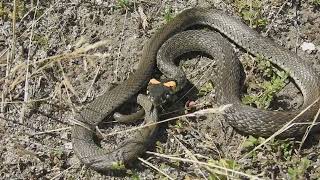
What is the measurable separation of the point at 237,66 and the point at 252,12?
78 cm

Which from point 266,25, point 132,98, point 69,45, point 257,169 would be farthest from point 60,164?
point 266,25

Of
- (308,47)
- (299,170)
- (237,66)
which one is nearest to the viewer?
(299,170)

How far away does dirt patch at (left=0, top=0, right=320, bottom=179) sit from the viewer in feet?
17.6

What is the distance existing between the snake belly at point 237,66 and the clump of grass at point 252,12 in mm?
108

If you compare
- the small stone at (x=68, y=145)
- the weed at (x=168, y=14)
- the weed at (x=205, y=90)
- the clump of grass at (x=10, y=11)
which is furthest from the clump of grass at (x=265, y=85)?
the clump of grass at (x=10, y=11)

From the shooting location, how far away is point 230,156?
5.48 m

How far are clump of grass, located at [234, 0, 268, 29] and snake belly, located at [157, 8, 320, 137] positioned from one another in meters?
0.11

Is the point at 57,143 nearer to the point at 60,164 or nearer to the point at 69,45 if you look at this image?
the point at 60,164

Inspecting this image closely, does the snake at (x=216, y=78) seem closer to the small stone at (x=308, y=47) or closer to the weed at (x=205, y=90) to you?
the weed at (x=205, y=90)

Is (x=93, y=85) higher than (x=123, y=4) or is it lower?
lower

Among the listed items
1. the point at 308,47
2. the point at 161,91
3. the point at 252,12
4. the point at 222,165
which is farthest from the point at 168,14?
the point at 222,165

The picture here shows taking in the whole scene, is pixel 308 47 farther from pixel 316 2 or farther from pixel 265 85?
pixel 265 85

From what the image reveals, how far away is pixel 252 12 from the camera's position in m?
6.36

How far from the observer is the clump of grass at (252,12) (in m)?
6.31
